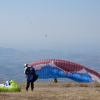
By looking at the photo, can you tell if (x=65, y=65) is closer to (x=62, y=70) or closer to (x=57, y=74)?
(x=62, y=70)

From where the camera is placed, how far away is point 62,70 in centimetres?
4516

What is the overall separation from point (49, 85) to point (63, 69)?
8.45 meters

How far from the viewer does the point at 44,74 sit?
45.9 metres

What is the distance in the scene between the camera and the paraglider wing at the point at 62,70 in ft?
148

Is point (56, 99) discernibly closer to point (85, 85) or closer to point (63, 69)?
point (85, 85)

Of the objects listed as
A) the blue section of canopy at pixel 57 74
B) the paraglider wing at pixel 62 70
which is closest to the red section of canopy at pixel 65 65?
the paraglider wing at pixel 62 70

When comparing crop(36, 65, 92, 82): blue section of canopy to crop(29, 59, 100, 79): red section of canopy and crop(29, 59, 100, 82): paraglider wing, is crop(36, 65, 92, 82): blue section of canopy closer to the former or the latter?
crop(29, 59, 100, 82): paraglider wing

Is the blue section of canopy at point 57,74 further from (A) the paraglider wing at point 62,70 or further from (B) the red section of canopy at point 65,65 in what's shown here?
(B) the red section of canopy at point 65,65

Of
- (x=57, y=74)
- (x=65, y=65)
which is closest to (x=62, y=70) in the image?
(x=65, y=65)

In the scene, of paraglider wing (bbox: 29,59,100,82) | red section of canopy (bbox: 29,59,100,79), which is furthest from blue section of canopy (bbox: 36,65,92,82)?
red section of canopy (bbox: 29,59,100,79)

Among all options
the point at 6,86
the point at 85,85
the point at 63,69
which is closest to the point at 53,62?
the point at 63,69

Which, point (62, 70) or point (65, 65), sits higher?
point (65, 65)

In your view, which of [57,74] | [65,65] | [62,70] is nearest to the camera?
[62,70]

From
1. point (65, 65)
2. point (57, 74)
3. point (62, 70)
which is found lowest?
point (57, 74)
